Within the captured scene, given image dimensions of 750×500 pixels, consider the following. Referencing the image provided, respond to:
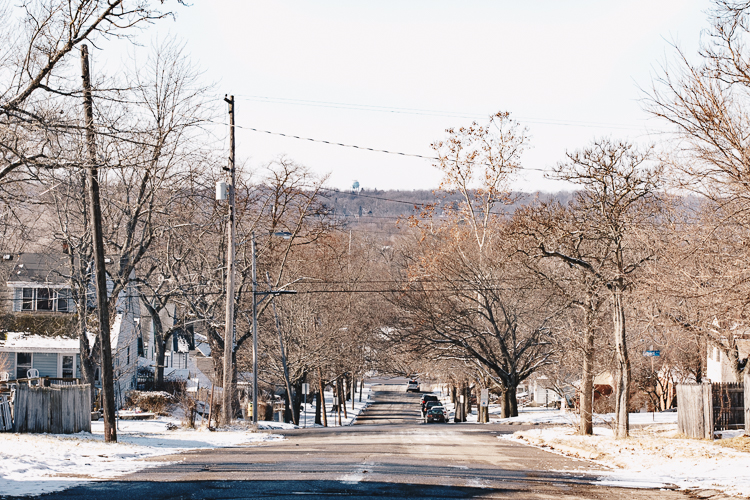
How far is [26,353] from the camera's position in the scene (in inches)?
1631

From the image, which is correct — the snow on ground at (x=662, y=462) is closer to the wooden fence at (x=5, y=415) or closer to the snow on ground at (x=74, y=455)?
the snow on ground at (x=74, y=455)

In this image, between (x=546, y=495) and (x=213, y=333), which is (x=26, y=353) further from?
(x=546, y=495)

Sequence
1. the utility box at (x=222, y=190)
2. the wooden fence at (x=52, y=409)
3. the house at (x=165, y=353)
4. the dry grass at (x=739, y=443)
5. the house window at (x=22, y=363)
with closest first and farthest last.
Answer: the dry grass at (x=739, y=443), the wooden fence at (x=52, y=409), the utility box at (x=222, y=190), the house window at (x=22, y=363), the house at (x=165, y=353)

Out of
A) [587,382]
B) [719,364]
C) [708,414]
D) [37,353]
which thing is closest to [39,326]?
[37,353]

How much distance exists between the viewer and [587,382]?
76.0 ft

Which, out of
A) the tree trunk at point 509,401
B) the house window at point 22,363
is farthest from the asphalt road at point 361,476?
the house window at point 22,363

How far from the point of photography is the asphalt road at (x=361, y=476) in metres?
10.4

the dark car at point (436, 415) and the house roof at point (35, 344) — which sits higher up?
the house roof at point (35, 344)

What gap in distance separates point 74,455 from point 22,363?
29.4 meters

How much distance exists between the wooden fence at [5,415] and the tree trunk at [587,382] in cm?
1591

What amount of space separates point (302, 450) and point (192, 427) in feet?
35.0

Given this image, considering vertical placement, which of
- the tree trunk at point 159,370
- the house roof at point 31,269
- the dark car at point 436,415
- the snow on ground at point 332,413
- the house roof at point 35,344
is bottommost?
the snow on ground at point 332,413

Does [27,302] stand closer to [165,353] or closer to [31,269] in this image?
[31,269]

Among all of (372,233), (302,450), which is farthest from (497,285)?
(372,233)
